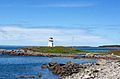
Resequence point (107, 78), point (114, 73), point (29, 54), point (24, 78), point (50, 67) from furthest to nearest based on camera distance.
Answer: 1. point (29, 54)
2. point (50, 67)
3. point (24, 78)
4. point (114, 73)
5. point (107, 78)

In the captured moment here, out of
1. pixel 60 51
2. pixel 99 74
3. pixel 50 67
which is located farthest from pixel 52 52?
pixel 99 74

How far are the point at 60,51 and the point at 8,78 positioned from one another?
96.5 meters

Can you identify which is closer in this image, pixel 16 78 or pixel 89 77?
pixel 89 77

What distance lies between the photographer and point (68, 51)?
155500mm

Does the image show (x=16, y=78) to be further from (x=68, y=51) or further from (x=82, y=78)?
→ (x=68, y=51)

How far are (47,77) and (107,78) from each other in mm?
20668

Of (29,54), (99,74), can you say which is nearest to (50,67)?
(99,74)

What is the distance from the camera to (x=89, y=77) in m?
41.3

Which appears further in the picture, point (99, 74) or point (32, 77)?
point (32, 77)

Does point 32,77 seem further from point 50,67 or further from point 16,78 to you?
point 50,67

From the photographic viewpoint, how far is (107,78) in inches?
1563

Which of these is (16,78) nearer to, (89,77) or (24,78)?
(24,78)

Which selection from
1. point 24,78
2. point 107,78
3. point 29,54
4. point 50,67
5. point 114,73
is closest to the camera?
point 107,78

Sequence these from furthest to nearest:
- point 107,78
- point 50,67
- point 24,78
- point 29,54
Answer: point 29,54 → point 50,67 → point 24,78 → point 107,78
